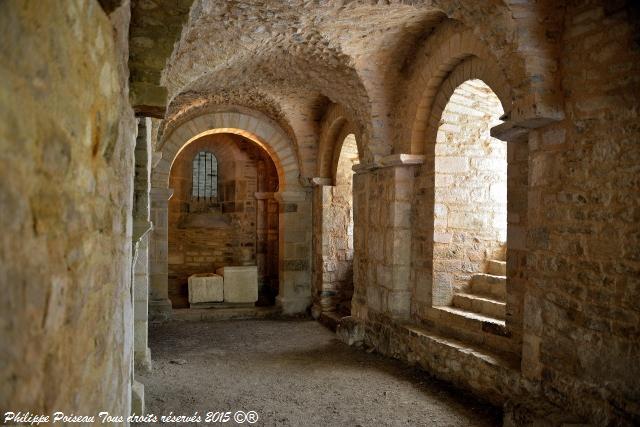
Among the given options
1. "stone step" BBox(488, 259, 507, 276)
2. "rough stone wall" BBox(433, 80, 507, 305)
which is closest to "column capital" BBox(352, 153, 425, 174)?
"rough stone wall" BBox(433, 80, 507, 305)

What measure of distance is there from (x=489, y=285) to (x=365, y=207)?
2072mm

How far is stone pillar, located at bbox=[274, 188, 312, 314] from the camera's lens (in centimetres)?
909

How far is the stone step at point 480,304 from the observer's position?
491cm

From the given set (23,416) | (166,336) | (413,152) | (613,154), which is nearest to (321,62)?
(413,152)

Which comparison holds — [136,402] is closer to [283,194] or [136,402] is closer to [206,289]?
[206,289]

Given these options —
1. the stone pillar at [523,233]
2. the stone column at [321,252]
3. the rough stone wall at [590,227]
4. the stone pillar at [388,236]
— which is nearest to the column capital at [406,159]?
the stone pillar at [388,236]

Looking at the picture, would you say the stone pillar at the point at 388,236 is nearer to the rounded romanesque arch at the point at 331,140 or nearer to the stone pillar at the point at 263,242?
the rounded romanesque arch at the point at 331,140

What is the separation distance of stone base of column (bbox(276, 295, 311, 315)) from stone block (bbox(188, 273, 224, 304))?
1.09m

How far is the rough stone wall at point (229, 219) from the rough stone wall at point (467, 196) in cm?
608

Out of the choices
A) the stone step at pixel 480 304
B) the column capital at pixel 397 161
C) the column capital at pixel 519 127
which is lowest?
the stone step at pixel 480 304

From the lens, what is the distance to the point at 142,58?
2393mm

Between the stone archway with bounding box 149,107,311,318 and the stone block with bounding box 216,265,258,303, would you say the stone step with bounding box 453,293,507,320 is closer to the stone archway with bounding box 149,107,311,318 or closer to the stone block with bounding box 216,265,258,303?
the stone archway with bounding box 149,107,311,318

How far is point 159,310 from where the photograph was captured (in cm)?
833

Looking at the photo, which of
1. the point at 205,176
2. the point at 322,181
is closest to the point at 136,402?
the point at 322,181
